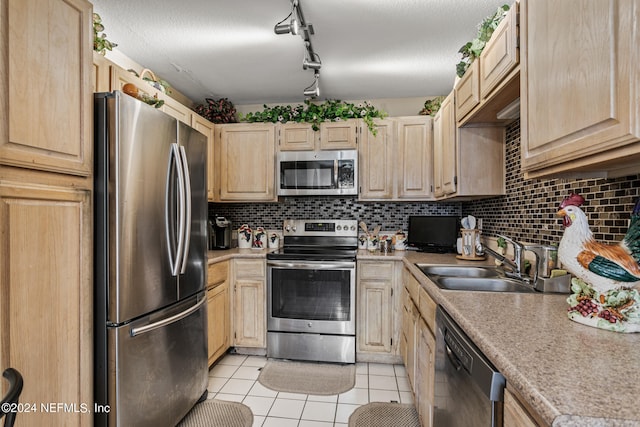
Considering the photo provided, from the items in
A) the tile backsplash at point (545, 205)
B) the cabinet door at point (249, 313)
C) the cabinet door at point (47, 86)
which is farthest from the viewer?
the cabinet door at point (249, 313)

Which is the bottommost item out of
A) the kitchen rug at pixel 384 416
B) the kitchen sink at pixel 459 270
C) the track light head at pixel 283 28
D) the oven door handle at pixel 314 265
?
the kitchen rug at pixel 384 416

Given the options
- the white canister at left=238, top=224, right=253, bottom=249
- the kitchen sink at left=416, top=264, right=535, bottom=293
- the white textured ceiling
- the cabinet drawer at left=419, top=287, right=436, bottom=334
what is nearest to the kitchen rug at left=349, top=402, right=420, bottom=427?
the cabinet drawer at left=419, top=287, right=436, bottom=334

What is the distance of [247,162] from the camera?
123 inches

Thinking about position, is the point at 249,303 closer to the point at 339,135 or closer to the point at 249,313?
the point at 249,313

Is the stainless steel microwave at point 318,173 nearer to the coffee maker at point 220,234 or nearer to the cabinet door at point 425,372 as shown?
the coffee maker at point 220,234

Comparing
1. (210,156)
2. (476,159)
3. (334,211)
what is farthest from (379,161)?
(210,156)

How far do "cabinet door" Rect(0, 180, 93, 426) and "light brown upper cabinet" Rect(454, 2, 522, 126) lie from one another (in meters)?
1.79

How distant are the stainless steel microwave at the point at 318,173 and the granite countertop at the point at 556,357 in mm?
1813

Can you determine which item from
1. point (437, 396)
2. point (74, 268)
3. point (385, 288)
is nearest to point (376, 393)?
point (385, 288)

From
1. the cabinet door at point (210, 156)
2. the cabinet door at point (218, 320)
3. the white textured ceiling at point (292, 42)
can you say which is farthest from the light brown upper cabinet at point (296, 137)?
the cabinet door at point (218, 320)

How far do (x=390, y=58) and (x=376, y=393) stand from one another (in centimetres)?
240

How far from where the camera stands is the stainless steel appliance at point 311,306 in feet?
8.76

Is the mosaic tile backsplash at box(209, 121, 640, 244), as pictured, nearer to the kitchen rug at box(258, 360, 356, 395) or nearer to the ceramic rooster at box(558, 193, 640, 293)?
the ceramic rooster at box(558, 193, 640, 293)

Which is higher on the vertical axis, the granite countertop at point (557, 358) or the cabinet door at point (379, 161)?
the cabinet door at point (379, 161)
